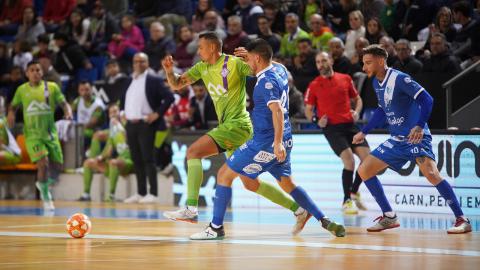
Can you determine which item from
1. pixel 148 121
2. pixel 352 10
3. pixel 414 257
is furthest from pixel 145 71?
pixel 414 257

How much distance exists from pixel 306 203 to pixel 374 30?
7245 mm

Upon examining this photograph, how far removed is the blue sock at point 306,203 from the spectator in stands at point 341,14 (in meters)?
8.33

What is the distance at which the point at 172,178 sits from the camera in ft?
58.6

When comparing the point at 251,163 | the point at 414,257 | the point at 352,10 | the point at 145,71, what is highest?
the point at 352,10

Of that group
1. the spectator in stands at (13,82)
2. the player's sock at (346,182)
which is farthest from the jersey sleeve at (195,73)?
the spectator in stands at (13,82)

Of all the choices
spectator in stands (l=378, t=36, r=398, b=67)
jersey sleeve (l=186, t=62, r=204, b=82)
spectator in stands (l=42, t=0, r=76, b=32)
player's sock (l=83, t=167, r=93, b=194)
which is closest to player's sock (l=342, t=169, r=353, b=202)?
spectator in stands (l=378, t=36, r=398, b=67)

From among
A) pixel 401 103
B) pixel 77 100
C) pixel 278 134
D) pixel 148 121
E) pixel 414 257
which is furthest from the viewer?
pixel 77 100

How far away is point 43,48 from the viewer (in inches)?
846

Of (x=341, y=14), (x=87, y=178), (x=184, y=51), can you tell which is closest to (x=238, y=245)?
(x=341, y=14)

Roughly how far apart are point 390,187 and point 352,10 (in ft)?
14.2

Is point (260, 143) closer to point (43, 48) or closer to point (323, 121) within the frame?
point (323, 121)

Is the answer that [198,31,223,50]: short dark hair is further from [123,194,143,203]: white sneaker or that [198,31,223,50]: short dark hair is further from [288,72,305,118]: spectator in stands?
[123,194,143,203]: white sneaker

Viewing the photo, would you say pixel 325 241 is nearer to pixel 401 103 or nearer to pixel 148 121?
pixel 401 103

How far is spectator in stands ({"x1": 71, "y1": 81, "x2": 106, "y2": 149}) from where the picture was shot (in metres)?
19.0
